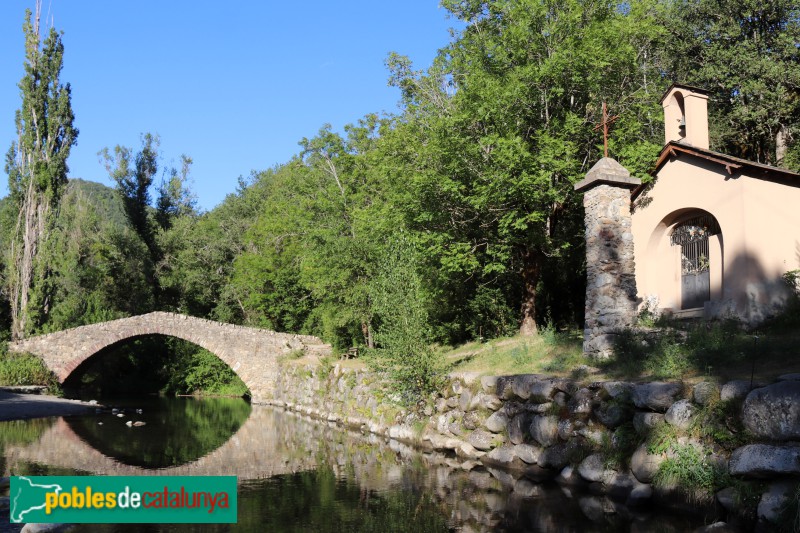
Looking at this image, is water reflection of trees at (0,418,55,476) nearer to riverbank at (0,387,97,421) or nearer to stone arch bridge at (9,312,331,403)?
riverbank at (0,387,97,421)

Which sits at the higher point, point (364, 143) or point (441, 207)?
point (364, 143)

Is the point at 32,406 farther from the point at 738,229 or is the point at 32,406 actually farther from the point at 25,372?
the point at 738,229

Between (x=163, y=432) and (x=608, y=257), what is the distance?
13.3 meters

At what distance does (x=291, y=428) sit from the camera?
19.6 m

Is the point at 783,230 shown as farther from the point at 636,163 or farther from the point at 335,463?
the point at 335,463

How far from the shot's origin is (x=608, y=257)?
12375 mm

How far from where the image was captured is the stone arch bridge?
28.8m

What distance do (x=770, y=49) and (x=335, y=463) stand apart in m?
20.8

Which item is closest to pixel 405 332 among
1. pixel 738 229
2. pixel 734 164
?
pixel 738 229

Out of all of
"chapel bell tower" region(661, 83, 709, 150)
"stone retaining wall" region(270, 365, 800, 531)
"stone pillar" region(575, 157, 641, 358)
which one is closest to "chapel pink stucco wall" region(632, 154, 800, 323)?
"chapel bell tower" region(661, 83, 709, 150)

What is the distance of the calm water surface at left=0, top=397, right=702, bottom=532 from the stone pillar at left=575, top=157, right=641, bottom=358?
3.58m

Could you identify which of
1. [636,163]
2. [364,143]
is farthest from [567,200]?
[364,143]

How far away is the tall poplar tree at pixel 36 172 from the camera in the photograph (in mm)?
29891
